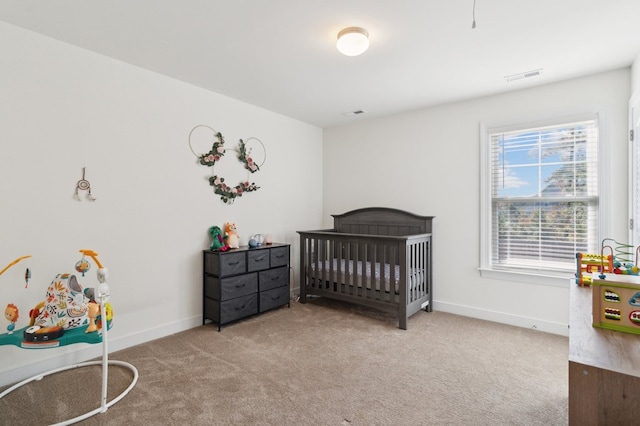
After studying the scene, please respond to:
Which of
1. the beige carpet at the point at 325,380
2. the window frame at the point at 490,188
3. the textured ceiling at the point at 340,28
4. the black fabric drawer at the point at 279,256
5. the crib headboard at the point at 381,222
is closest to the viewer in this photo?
the beige carpet at the point at 325,380

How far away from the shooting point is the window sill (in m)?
2.83

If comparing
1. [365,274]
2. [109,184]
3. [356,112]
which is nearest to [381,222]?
[365,274]

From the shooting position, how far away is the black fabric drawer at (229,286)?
9.55 ft

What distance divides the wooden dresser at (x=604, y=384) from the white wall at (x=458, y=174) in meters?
2.21

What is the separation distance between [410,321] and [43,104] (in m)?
3.53

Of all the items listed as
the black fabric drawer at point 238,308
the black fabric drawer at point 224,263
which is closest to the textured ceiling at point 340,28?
the black fabric drawer at point 224,263

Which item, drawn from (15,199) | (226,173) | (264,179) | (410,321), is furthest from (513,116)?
(15,199)

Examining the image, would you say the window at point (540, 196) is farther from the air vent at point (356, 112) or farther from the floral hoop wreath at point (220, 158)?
the floral hoop wreath at point (220, 158)

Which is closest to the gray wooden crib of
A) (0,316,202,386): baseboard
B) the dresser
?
the dresser

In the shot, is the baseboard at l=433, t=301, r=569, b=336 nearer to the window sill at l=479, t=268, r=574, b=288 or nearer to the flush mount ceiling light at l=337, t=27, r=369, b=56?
the window sill at l=479, t=268, r=574, b=288

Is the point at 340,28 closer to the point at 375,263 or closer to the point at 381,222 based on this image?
the point at 375,263

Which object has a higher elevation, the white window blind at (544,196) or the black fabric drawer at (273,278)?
the white window blind at (544,196)

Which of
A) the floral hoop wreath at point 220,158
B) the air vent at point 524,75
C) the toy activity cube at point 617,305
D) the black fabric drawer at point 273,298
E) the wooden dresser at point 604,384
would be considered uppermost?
the air vent at point 524,75

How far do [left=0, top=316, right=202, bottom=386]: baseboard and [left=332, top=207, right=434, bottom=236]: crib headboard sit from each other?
6.82ft
